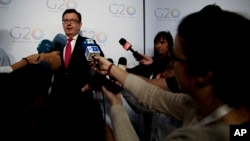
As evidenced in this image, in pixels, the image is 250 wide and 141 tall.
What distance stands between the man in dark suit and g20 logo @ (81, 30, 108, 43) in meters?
0.36

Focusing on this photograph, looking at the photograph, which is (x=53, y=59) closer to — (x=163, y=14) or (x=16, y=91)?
(x=16, y=91)

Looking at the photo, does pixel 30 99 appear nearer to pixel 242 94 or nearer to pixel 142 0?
pixel 242 94

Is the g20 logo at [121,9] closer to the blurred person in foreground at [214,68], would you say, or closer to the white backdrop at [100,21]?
the white backdrop at [100,21]

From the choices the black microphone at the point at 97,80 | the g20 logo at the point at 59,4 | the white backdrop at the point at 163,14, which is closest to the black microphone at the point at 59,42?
the g20 logo at the point at 59,4

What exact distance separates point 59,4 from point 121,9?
650 mm

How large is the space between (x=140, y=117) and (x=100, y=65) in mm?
1836

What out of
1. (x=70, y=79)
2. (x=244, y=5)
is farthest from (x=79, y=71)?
(x=244, y=5)

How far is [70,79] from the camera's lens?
2131 millimetres

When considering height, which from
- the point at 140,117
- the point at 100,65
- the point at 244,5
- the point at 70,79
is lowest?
the point at 140,117

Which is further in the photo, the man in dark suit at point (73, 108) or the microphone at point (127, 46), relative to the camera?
the microphone at point (127, 46)

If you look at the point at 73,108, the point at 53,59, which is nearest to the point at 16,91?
the point at 53,59

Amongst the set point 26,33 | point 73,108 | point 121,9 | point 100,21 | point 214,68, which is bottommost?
point 73,108

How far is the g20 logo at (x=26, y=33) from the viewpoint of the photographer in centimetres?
265

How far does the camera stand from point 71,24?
248 centimetres
